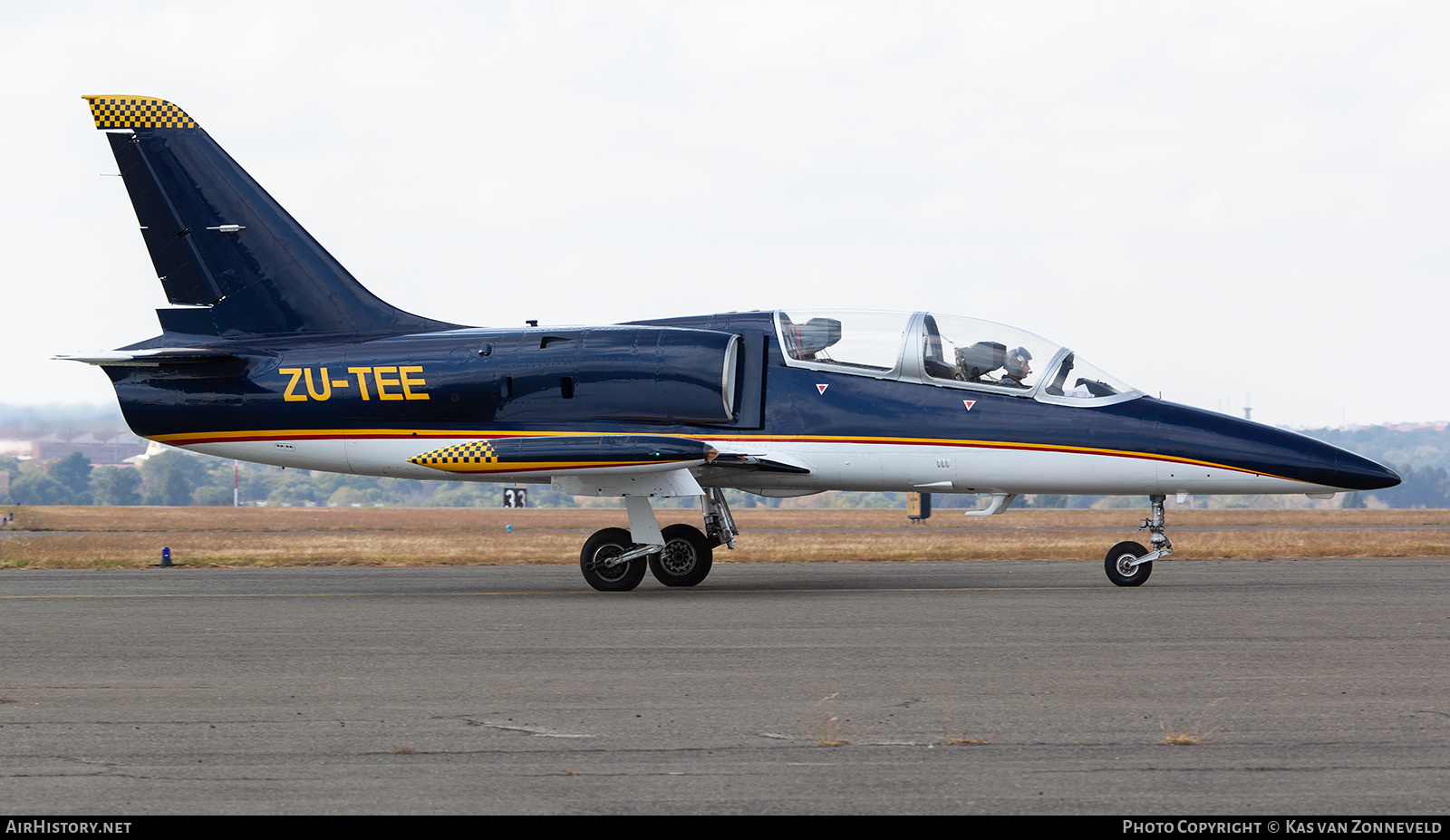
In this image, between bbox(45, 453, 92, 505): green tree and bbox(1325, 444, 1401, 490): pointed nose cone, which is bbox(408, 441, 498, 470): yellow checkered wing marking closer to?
bbox(1325, 444, 1401, 490): pointed nose cone

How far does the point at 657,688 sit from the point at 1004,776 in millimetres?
3178

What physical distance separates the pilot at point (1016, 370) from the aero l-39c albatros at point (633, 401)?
0.02 meters

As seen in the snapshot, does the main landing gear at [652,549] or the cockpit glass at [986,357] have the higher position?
the cockpit glass at [986,357]

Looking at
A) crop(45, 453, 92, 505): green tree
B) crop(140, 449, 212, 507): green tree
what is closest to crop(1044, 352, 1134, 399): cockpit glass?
crop(45, 453, 92, 505): green tree

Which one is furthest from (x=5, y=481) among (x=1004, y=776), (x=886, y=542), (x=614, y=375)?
(x=1004, y=776)

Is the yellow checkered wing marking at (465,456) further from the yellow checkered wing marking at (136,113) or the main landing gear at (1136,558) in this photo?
the main landing gear at (1136,558)

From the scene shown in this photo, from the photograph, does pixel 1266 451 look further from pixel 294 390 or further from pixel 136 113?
pixel 136 113

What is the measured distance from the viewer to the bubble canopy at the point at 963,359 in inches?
635

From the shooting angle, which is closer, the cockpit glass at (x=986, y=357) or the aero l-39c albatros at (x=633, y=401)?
the aero l-39c albatros at (x=633, y=401)

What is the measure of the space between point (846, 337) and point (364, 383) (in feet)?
20.4

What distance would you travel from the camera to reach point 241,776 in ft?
21.1

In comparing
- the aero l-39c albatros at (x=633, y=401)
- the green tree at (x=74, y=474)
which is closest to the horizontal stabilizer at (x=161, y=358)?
the aero l-39c albatros at (x=633, y=401)

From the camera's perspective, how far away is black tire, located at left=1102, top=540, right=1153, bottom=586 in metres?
16.2

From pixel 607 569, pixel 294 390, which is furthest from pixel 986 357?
pixel 294 390
